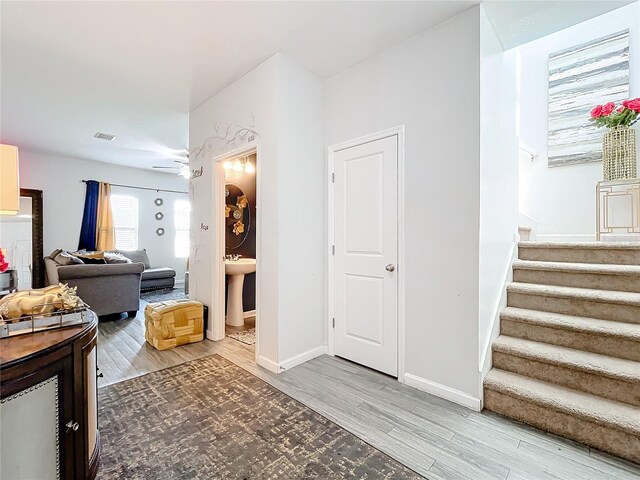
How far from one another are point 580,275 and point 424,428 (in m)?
1.83

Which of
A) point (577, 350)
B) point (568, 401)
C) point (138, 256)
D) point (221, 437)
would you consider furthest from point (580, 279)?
point (138, 256)

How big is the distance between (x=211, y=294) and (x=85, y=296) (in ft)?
6.26

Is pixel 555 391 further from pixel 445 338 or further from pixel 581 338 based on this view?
pixel 445 338

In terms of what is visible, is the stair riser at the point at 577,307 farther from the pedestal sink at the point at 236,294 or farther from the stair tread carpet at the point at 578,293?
the pedestal sink at the point at 236,294

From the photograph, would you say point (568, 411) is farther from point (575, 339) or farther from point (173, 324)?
point (173, 324)

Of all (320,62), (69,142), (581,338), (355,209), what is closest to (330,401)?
(355,209)

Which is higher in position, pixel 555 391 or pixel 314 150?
pixel 314 150

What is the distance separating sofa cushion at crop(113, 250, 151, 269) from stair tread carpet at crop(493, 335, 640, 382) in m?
6.66

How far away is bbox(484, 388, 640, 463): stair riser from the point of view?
1.63m

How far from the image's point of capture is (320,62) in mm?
2834

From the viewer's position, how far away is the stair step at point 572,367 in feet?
5.90

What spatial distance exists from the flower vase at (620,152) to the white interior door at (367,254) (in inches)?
102

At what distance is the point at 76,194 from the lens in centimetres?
612

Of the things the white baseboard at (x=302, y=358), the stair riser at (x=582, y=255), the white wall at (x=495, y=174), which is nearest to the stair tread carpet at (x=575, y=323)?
the white wall at (x=495, y=174)
